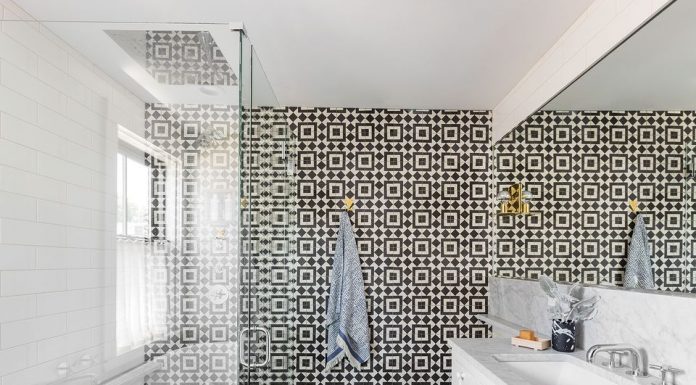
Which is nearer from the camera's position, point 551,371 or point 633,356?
point 633,356

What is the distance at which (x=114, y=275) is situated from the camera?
181 centimetres

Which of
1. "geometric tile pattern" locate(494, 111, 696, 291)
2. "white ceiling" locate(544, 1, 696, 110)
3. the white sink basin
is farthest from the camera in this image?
the white sink basin

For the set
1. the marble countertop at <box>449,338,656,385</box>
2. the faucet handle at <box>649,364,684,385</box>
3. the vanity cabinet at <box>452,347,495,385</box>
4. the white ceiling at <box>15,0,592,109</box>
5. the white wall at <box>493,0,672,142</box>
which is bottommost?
the vanity cabinet at <box>452,347,495,385</box>

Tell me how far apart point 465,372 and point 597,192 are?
1.03 meters

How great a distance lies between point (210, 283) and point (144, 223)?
309 millimetres

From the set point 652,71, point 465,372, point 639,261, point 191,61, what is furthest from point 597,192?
point 191,61

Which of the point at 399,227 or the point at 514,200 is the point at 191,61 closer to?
the point at 514,200

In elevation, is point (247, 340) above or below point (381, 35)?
below

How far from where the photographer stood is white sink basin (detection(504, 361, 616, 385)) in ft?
7.03

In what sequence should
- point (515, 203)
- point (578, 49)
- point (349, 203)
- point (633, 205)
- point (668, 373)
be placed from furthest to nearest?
point (349, 203) < point (515, 203) < point (578, 49) < point (633, 205) < point (668, 373)

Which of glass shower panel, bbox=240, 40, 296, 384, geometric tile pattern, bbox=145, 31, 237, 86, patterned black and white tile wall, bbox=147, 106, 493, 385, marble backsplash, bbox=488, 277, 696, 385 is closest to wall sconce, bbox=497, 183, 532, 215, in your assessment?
patterned black and white tile wall, bbox=147, 106, 493, 385

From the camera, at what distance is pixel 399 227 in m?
3.95

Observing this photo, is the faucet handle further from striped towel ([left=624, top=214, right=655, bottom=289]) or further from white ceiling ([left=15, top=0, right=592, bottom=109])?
white ceiling ([left=15, top=0, right=592, bottom=109])

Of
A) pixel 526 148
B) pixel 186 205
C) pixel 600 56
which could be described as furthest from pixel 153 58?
pixel 526 148
